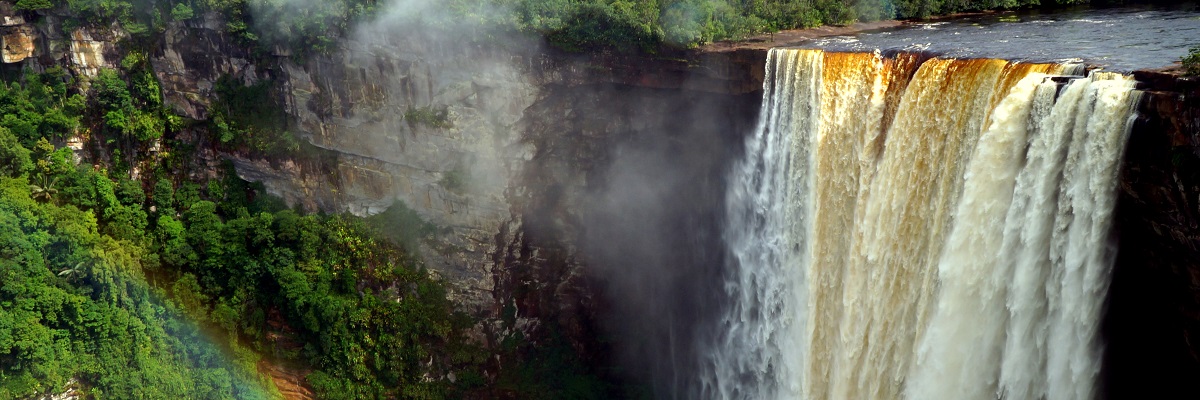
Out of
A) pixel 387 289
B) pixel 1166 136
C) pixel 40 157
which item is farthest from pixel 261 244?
pixel 1166 136

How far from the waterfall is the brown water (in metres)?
2.21

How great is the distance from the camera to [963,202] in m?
16.6

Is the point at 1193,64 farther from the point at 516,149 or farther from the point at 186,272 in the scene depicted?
the point at 186,272

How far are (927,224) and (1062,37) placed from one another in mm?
8144

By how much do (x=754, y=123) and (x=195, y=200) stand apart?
19351 mm

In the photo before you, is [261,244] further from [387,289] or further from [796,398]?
[796,398]

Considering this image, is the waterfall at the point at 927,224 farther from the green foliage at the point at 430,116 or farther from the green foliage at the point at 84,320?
the green foliage at the point at 84,320

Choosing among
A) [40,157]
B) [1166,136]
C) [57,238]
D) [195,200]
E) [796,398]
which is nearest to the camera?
[1166,136]

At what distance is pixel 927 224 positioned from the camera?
17984mm

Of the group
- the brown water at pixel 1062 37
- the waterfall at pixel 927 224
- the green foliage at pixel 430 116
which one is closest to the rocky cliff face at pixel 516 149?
the green foliage at pixel 430 116

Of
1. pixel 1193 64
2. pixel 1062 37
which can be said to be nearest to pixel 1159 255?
pixel 1193 64

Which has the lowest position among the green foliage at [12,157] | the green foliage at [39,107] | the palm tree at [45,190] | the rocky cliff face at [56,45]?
the palm tree at [45,190]

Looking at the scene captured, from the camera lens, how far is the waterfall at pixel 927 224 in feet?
49.4

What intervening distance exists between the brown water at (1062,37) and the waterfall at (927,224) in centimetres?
221
